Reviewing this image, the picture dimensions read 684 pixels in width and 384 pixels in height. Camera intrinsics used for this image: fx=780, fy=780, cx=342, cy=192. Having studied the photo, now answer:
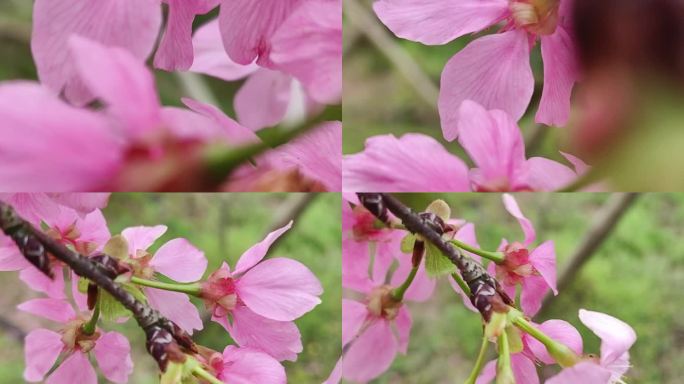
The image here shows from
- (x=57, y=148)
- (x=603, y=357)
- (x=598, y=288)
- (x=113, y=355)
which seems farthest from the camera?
(x=598, y=288)

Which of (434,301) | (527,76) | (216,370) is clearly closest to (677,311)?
(434,301)

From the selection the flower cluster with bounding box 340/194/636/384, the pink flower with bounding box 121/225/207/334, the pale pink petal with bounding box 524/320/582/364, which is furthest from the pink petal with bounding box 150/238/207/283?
the pale pink petal with bounding box 524/320/582/364

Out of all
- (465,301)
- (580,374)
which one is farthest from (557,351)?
(465,301)

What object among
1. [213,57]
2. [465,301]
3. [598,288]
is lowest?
[598,288]

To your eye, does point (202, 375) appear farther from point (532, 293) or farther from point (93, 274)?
point (532, 293)

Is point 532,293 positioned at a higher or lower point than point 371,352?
higher

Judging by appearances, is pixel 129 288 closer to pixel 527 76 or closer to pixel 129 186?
pixel 129 186

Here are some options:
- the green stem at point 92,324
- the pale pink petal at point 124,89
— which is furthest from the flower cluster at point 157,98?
the green stem at point 92,324
